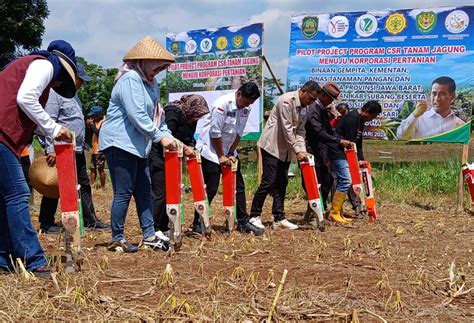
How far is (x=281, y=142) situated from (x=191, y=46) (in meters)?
4.84

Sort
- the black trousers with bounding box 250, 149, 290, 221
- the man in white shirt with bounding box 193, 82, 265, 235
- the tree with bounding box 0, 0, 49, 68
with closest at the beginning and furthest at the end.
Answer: the man in white shirt with bounding box 193, 82, 265, 235 → the black trousers with bounding box 250, 149, 290, 221 → the tree with bounding box 0, 0, 49, 68

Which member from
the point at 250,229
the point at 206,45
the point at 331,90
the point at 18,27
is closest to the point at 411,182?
the point at 331,90

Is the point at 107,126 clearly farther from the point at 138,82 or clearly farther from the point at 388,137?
the point at 388,137

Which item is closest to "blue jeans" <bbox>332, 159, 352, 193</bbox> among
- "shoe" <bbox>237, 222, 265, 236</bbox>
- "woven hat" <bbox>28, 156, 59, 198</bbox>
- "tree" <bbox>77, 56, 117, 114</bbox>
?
"shoe" <bbox>237, 222, 265, 236</bbox>

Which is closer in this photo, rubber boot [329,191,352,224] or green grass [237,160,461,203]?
rubber boot [329,191,352,224]

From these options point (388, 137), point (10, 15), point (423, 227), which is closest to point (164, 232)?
point (423, 227)

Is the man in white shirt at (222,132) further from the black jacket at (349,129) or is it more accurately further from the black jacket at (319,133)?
the black jacket at (349,129)

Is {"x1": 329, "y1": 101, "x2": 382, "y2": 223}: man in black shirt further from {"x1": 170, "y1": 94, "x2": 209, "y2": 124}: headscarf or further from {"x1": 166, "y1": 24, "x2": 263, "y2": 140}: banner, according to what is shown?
{"x1": 166, "y1": 24, "x2": 263, "y2": 140}: banner

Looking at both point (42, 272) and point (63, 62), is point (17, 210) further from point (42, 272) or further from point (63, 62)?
point (63, 62)

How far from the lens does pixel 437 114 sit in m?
8.99

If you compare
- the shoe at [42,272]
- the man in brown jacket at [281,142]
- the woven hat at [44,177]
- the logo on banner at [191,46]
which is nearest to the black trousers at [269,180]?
the man in brown jacket at [281,142]

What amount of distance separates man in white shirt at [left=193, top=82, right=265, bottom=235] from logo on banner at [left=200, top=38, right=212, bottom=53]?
15.1 feet

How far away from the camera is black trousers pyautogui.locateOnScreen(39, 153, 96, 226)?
643 centimetres

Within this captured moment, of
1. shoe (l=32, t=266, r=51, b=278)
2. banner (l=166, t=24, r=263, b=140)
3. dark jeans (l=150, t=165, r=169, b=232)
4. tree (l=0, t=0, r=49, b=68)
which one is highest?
tree (l=0, t=0, r=49, b=68)
